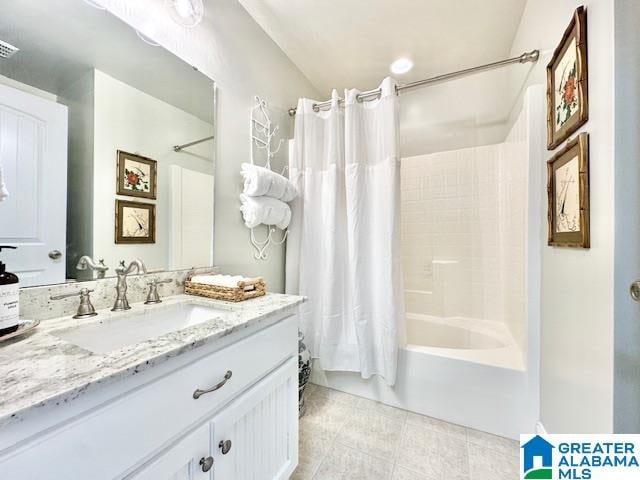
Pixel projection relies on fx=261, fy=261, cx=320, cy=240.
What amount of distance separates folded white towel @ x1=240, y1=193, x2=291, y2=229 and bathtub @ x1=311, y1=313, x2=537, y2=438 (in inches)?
42.3

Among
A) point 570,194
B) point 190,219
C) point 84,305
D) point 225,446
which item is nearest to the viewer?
point 225,446

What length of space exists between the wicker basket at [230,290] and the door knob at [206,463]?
1.67 ft

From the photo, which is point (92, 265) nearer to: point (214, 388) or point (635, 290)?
point (214, 388)

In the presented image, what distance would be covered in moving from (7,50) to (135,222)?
594 millimetres

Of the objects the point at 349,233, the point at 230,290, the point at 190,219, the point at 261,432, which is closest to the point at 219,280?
the point at 230,290

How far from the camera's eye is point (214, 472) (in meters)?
0.72

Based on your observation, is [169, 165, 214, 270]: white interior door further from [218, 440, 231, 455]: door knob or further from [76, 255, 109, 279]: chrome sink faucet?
[218, 440, 231, 455]: door knob

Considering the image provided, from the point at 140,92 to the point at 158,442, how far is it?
48.3 inches

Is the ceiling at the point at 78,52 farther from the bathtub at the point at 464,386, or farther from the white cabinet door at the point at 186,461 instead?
the bathtub at the point at 464,386

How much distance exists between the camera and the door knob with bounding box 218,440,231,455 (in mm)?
744

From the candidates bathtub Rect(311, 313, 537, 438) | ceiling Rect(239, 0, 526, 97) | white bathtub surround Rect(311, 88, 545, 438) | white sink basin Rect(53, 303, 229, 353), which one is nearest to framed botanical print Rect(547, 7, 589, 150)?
white bathtub surround Rect(311, 88, 545, 438)

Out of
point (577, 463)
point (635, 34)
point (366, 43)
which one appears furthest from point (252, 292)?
point (366, 43)

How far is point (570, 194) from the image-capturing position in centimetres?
99

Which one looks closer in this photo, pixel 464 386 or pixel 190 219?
pixel 190 219
